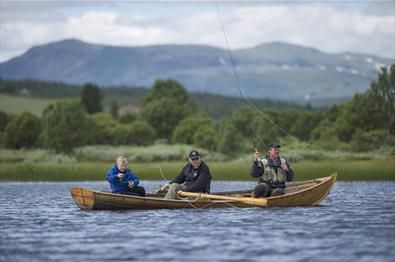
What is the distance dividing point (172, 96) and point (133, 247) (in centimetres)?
10226

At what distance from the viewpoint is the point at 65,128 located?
253 feet

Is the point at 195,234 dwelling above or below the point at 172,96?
below

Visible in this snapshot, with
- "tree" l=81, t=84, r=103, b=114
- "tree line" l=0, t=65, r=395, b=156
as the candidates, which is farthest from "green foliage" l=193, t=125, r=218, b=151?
"tree" l=81, t=84, r=103, b=114

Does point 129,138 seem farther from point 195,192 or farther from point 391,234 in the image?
point 391,234

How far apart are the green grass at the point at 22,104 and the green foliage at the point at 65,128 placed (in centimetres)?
8852

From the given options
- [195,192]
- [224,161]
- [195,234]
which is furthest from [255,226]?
[224,161]

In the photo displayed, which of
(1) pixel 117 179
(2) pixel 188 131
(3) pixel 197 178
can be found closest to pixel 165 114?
(2) pixel 188 131

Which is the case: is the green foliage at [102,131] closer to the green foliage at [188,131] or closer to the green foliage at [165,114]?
the green foliage at [165,114]

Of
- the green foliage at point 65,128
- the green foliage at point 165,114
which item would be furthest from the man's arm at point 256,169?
the green foliage at point 165,114

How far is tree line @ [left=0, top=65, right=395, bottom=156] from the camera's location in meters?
69.9

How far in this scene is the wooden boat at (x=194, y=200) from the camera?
27484mm

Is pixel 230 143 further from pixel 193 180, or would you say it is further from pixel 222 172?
pixel 193 180

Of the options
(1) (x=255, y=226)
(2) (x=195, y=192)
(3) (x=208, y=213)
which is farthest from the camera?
(2) (x=195, y=192)

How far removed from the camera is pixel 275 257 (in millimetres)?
17766
